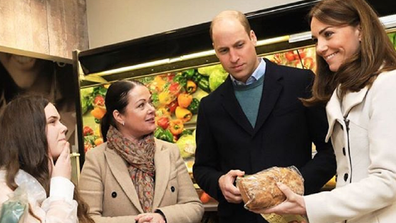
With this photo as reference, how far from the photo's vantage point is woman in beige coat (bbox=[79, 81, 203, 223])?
7.81 feet

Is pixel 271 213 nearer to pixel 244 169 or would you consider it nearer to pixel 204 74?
pixel 244 169

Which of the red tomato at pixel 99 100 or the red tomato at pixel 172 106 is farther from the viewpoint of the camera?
the red tomato at pixel 99 100

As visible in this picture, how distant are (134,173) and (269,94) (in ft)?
3.08

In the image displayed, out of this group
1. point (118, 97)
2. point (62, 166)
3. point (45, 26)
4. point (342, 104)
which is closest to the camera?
point (342, 104)

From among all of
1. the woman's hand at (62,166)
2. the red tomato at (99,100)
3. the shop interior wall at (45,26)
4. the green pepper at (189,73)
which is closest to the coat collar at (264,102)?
the woman's hand at (62,166)

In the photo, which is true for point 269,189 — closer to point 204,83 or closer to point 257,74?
point 257,74

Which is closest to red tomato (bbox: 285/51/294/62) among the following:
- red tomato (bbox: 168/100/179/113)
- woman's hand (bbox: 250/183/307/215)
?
red tomato (bbox: 168/100/179/113)

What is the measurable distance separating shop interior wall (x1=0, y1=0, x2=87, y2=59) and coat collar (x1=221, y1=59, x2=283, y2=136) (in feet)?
8.42

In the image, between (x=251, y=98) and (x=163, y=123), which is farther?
(x=163, y=123)

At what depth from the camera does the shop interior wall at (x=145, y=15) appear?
13.1 ft

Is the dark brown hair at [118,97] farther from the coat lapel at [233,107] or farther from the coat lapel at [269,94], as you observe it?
the coat lapel at [269,94]

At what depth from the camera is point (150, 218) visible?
7.28 feet

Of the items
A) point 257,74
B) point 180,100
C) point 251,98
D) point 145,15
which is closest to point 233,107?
point 251,98

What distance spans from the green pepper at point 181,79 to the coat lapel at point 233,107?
1.07 metres
